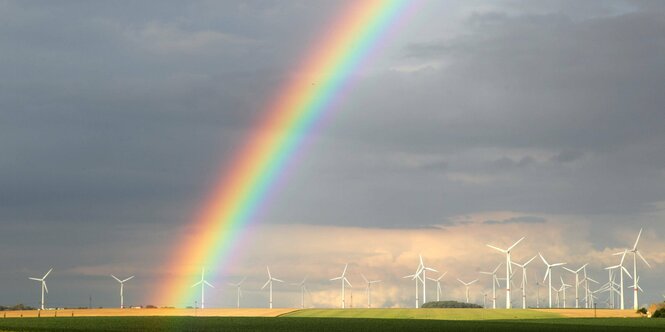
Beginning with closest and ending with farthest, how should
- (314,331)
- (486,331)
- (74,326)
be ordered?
(314,331) → (486,331) → (74,326)

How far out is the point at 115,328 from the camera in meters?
130

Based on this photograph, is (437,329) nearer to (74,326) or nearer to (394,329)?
(394,329)

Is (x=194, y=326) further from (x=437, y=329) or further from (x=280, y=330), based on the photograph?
(x=437, y=329)

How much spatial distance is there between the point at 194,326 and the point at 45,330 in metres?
23.4

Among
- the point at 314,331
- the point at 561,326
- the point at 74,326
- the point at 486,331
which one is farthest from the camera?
the point at 561,326

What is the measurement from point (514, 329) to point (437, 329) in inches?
403

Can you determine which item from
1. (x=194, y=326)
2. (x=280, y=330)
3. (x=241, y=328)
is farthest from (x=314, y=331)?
(x=194, y=326)

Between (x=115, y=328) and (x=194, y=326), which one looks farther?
(x=194, y=326)

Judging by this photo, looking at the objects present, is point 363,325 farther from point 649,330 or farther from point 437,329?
point 649,330

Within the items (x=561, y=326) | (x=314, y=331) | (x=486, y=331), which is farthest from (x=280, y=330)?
(x=561, y=326)

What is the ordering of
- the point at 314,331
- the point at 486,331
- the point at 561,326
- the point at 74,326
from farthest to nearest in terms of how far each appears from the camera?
the point at 561,326, the point at 74,326, the point at 486,331, the point at 314,331

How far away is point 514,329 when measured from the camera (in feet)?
433

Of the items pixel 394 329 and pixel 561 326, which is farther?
pixel 561 326

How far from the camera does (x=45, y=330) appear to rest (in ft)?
399
